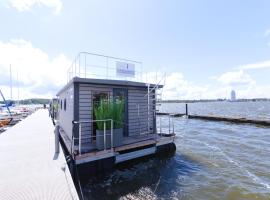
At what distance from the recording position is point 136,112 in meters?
10.4

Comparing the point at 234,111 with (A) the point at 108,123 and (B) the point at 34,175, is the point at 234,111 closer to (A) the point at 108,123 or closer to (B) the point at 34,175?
(A) the point at 108,123

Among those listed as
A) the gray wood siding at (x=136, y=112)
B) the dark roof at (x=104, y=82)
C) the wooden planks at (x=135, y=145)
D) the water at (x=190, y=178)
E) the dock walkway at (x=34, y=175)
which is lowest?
the water at (x=190, y=178)

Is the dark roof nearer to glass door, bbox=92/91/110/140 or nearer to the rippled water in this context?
glass door, bbox=92/91/110/140

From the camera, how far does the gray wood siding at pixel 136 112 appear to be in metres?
10.1

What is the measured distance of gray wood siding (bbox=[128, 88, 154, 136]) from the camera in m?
10.1

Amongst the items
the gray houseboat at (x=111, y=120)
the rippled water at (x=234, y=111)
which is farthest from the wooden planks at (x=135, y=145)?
the rippled water at (x=234, y=111)

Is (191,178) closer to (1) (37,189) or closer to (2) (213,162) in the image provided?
(2) (213,162)

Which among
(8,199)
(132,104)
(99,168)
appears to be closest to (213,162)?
(132,104)

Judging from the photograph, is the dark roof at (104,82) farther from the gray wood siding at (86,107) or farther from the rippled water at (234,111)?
the rippled water at (234,111)

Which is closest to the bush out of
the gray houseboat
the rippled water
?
the gray houseboat

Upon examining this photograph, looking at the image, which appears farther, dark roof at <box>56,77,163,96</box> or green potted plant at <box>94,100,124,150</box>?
dark roof at <box>56,77,163,96</box>

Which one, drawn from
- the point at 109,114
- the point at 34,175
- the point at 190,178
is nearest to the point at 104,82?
the point at 109,114

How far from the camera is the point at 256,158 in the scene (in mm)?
10516

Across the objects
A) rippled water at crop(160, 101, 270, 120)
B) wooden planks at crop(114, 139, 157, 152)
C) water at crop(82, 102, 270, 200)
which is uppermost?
wooden planks at crop(114, 139, 157, 152)
